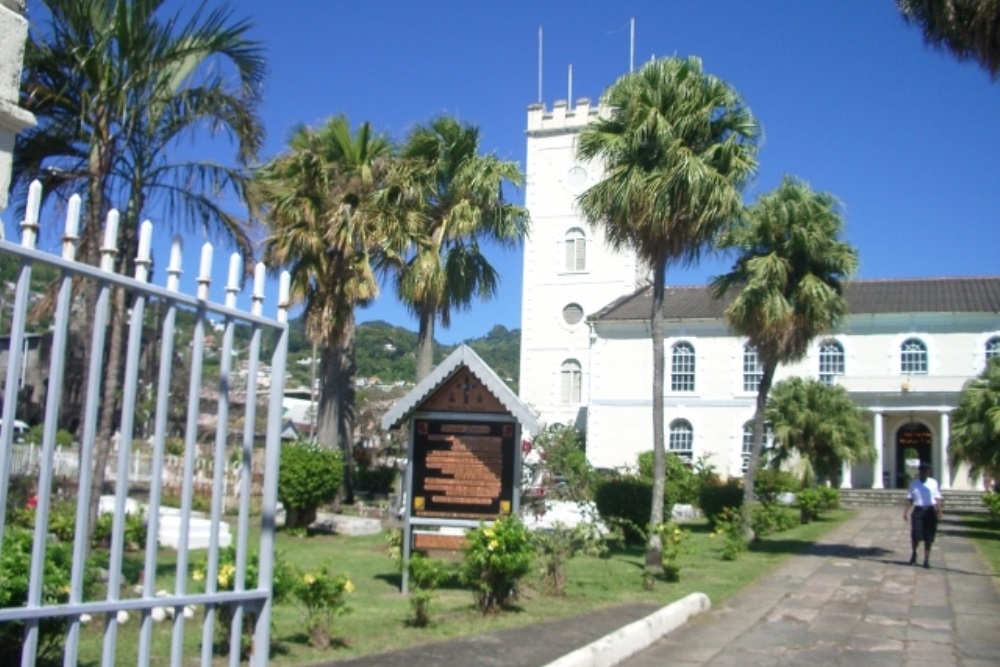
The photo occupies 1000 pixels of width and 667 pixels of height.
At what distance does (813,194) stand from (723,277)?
7.77 feet

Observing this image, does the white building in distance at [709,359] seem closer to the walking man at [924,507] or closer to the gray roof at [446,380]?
the walking man at [924,507]

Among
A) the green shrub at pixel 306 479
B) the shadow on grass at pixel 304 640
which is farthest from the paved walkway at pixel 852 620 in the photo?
the green shrub at pixel 306 479

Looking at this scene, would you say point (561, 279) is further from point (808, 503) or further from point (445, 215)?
point (445, 215)

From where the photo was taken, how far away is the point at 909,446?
45.4 m

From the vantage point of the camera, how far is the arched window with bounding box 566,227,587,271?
55.7 m

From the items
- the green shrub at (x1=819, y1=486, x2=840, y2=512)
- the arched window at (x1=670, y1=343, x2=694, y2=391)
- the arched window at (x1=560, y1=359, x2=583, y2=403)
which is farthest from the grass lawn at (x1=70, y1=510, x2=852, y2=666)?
the arched window at (x1=560, y1=359, x2=583, y2=403)

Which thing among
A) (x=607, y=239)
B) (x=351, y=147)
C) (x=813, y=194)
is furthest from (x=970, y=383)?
(x=351, y=147)

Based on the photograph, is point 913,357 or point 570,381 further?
point 570,381

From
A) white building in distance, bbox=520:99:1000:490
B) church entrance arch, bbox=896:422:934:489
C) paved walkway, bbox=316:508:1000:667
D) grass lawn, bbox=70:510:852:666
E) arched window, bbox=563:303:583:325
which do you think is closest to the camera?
grass lawn, bbox=70:510:852:666

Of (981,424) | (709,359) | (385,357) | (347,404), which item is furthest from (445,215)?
(385,357)

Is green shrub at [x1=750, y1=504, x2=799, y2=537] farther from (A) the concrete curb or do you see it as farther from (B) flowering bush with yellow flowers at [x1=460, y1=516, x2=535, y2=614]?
(B) flowering bush with yellow flowers at [x1=460, y1=516, x2=535, y2=614]

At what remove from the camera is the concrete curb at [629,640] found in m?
8.05

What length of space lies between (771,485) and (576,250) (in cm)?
2893

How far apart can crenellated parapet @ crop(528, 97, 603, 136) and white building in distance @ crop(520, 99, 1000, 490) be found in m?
3.12
